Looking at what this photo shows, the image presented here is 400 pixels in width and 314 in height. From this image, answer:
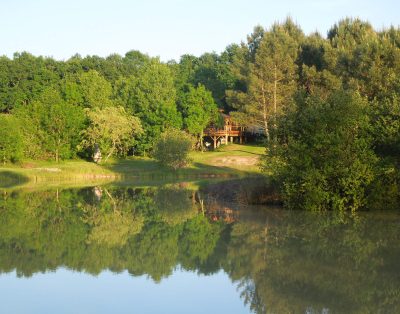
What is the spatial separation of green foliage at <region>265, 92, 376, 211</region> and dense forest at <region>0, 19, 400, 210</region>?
43mm

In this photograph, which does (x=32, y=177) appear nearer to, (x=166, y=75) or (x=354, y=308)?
(x=166, y=75)

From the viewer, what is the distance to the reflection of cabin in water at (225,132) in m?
68.4

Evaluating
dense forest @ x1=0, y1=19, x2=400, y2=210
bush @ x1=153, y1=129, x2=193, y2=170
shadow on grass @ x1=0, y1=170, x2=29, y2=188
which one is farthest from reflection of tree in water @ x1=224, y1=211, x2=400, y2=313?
bush @ x1=153, y1=129, x2=193, y2=170

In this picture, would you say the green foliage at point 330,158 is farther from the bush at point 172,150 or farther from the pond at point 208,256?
the bush at point 172,150

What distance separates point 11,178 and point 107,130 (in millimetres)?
13573

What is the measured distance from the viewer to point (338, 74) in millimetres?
50688

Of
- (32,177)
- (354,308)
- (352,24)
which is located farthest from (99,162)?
(354,308)

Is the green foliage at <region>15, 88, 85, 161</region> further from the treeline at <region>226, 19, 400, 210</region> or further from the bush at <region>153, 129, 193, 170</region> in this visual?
the treeline at <region>226, 19, 400, 210</region>

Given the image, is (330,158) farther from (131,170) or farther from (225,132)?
(225,132)

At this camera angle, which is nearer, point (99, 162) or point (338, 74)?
point (338, 74)

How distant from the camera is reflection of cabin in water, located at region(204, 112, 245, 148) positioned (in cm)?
6838

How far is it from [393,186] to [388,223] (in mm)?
3943

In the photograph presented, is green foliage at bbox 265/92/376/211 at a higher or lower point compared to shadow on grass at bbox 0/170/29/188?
higher

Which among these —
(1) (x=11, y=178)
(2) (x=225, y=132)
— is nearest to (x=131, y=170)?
(1) (x=11, y=178)
